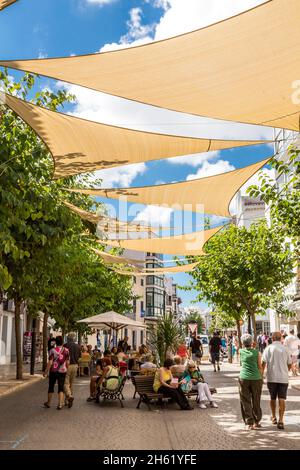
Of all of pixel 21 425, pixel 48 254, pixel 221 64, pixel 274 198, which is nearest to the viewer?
pixel 221 64

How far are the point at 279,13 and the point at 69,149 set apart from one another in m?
5.31

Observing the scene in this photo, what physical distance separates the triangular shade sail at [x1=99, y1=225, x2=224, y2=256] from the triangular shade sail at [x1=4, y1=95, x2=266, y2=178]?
244 inches

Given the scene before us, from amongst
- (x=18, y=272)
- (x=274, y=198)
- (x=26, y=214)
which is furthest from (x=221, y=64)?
(x=18, y=272)

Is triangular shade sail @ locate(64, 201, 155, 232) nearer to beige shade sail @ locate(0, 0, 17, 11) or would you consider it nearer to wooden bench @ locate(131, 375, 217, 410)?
wooden bench @ locate(131, 375, 217, 410)

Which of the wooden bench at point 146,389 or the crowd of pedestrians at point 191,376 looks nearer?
the crowd of pedestrians at point 191,376

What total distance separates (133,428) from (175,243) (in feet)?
29.9

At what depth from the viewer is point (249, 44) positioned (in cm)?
665

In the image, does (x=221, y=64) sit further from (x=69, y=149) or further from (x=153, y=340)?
(x=153, y=340)

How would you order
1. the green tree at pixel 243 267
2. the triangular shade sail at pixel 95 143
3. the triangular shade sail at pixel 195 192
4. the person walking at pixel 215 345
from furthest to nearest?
the person walking at pixel 215 345, the green tree at pixel 243 267, the triangular shade sail at pixel 195 192, the triangular shade sail at pixel 95 143

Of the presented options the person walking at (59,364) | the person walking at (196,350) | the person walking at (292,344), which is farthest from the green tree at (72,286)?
the person walking at (292,344)

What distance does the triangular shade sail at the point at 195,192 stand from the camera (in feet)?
39.9

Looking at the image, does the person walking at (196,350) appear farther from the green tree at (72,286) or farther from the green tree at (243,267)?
the green tree at (72,286)

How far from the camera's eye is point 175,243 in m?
17.8

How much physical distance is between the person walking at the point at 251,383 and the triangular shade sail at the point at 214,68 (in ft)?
13.6
